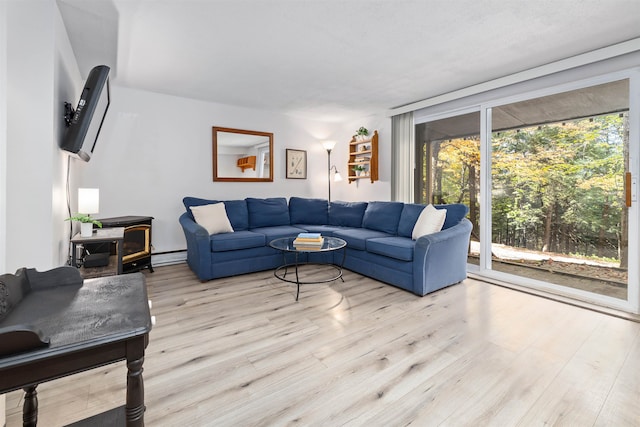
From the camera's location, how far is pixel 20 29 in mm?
1915

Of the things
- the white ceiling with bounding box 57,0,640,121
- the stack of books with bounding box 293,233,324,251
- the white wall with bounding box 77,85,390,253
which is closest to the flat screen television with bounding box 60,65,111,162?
the white ceiling with bounding box 57,0,640,121

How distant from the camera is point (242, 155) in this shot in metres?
4.88

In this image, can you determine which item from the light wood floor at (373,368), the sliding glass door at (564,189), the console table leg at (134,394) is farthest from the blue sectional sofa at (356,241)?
the console table leg at (134,394)

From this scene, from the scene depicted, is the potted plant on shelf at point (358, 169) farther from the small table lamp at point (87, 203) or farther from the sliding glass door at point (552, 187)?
the small table lamp at point (87, 203)

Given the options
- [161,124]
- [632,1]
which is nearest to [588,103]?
[632,1]

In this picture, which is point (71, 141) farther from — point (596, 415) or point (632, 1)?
point (632, 1)

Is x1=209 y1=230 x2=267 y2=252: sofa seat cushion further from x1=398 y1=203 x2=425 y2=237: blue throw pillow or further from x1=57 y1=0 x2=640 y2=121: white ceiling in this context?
x1=57 y1=0 x2=640 y2=121: white ceiling

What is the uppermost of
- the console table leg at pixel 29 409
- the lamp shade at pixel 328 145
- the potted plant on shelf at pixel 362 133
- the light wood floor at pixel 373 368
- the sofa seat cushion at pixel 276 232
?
the potted plant on shelf at pixel 362 133

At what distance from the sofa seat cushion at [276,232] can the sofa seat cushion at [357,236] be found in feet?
1.84

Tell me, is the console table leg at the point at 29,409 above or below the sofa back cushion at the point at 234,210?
below

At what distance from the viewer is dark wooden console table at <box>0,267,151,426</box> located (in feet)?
2.24

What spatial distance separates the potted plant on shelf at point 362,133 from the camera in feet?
16.9

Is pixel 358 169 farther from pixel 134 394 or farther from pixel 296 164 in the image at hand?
pixel 134 394

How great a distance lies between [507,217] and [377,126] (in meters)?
2.50
